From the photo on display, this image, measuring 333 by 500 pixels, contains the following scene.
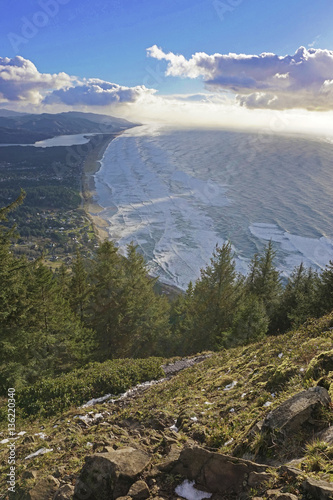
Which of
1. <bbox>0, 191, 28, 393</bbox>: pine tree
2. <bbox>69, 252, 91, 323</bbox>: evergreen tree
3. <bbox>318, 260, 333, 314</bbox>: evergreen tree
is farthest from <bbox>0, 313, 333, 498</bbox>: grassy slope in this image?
<bbox>69, 252, 91, 323</bbox>: evergreen tree

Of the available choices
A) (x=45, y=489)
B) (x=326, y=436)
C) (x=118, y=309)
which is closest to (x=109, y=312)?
(x=118, y=309)

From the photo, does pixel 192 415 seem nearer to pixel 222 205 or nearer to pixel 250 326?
Result: pixel 250 326

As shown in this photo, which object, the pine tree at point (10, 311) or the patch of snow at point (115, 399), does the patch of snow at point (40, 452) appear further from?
the pine tree at point (10, 311)

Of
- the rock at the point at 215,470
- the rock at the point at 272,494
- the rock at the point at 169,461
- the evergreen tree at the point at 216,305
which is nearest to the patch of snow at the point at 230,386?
the rock at the point at 169,461

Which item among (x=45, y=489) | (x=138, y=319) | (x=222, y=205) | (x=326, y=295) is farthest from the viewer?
(x=222, y=205)

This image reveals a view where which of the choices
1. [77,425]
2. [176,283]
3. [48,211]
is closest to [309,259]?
[176,283]

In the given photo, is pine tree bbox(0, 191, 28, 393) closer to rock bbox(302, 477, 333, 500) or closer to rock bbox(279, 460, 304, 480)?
rock bbox(279, 460, 304, 480)

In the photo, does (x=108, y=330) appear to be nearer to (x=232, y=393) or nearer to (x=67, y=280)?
(x=67, y=280)
